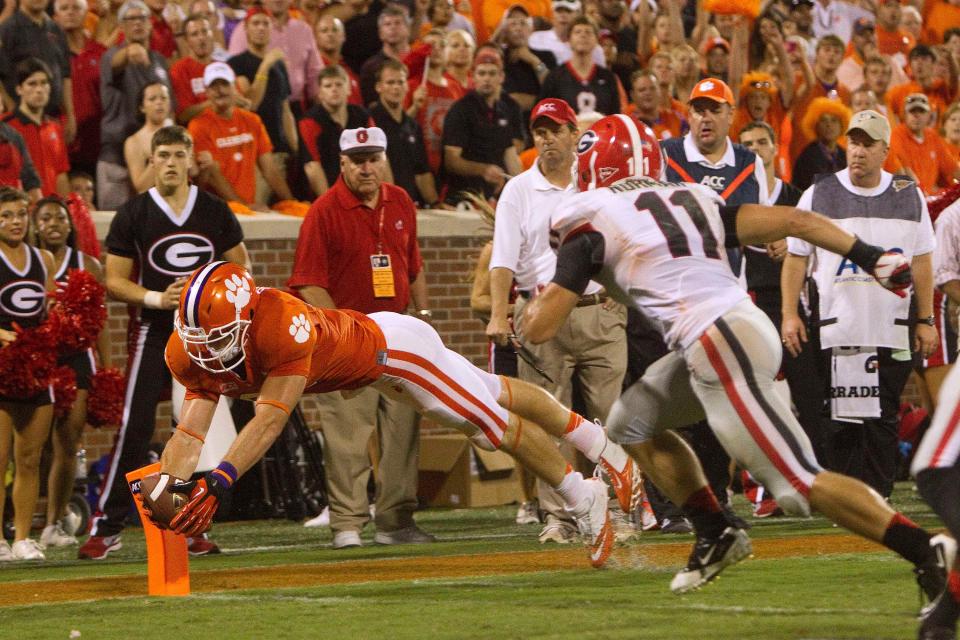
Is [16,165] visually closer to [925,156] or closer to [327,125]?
[327,125]

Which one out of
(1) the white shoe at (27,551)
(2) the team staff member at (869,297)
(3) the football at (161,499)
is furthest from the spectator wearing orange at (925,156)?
(3) the football at (161,499)

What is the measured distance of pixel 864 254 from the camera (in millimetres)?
5426

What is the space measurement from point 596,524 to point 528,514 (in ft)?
10.1

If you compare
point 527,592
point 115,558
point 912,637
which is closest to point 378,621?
point 527,592

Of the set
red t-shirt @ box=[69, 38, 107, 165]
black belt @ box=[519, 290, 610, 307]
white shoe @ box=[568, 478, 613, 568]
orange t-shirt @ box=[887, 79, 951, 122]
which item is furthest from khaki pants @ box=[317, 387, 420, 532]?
orange t-shirt @ box=[887, 79, 951, 122]

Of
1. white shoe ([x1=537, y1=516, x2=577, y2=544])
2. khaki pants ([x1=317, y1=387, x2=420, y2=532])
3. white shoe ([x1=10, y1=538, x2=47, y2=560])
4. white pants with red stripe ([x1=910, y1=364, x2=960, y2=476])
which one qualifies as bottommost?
white shoe ([x1=10, y1=538, x2=47, y2=560])

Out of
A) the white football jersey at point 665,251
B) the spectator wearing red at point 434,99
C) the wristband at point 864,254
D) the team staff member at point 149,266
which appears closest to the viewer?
the wristband at point 864,254

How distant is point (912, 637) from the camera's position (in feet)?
15.7

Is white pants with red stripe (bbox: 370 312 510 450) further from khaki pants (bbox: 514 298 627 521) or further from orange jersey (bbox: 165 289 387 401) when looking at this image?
khaki pants (bbox: 514 298 627 521)

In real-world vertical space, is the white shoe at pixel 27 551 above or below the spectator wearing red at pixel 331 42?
below

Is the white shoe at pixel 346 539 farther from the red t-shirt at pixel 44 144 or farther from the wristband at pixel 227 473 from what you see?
the red t-shirt at pixel 44 144

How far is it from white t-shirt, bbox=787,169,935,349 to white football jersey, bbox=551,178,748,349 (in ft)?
11.1

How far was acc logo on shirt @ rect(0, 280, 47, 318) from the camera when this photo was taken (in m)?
9.09

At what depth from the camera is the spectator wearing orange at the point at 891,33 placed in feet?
56.5
